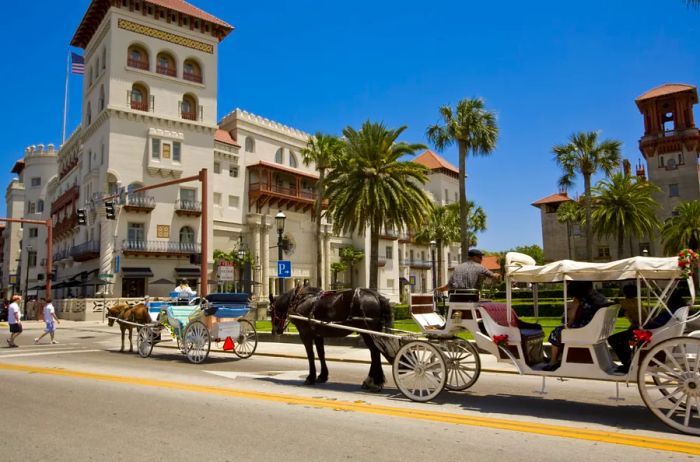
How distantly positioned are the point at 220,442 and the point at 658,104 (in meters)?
78.2

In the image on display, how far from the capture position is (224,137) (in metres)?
54.7

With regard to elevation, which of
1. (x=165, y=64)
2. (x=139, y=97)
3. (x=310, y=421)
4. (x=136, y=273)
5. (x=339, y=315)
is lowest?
(x=310, y=421)

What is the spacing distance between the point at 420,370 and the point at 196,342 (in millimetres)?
7498

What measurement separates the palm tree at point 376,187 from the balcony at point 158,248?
19.6 metres

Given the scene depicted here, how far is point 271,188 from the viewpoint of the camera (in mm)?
55938

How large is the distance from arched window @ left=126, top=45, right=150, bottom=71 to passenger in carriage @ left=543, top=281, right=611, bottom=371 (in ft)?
160

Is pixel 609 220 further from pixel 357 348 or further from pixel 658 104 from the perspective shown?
pixel 357 348

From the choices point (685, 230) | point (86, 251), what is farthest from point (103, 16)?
point (685, 230)

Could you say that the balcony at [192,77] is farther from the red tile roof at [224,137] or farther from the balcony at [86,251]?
the balcony at [86,251]

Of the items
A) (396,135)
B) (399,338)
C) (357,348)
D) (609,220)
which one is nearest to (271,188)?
(396,135)

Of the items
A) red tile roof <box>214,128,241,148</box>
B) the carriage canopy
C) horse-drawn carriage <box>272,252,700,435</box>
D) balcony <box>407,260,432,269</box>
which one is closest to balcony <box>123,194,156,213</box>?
red tile roof <box>214,128,241,148</box>

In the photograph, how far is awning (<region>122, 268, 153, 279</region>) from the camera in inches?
1768

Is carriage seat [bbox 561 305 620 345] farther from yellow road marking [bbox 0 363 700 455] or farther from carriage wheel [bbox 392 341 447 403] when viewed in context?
carriage wheel [bbox 392 341 447 403]

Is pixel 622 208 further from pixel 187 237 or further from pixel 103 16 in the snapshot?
pixel 103 16
